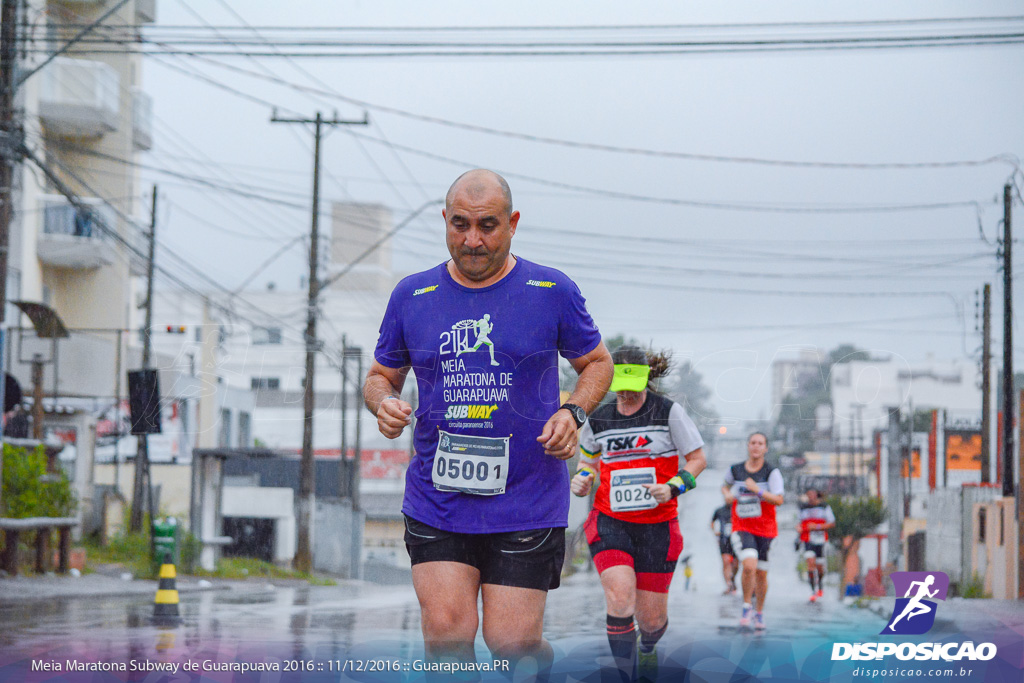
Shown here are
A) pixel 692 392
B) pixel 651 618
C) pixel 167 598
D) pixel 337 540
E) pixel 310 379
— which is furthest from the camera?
pixel 337 540

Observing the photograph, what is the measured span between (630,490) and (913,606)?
5.12 feet

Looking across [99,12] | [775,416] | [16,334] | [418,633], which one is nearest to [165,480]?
[99,12]

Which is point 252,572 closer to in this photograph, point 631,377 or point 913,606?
point 631,377

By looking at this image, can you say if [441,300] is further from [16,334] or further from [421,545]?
[16,334]

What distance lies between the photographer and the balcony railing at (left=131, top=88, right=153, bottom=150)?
34191 millimetres

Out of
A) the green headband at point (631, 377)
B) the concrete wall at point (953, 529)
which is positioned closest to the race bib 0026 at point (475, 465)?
the green headband at point (631, 377)

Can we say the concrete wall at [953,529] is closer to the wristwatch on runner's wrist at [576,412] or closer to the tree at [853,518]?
the tree at [853,518]

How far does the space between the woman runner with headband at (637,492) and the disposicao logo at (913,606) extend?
120 centimetres

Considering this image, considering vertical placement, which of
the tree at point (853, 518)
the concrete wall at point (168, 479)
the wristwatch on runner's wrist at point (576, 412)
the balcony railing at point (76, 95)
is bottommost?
the tree at point (853, 518)

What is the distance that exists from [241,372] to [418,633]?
10.8ft

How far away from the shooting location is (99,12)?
29859mm

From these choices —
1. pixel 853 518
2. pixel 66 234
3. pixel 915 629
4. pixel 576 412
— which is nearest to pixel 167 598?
Answer: pixel 915 629

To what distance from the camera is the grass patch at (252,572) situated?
76.9 ft

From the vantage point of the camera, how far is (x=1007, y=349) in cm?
2191
